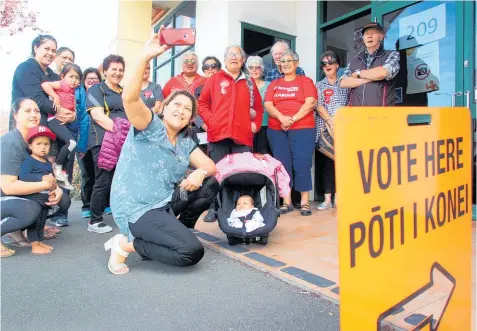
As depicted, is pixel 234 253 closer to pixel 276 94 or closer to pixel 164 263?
pixel 164 263

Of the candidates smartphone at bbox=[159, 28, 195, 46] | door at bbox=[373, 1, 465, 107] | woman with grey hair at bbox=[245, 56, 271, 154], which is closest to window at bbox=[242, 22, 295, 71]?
woman with grey hair at bbox=[245, 56, 271, 154]

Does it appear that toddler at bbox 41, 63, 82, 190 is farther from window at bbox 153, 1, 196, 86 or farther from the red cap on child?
window at bbox 153, 1, 196, 86

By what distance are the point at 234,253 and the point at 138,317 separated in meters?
1.19

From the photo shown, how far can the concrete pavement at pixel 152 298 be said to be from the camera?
1962mm

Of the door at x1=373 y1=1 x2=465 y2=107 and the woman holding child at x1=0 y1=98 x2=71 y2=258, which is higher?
the door at x1=373 y1=1 x2=465 y2=107

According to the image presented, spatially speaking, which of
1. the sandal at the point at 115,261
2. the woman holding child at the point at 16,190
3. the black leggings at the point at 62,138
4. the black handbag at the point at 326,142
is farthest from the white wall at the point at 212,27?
the sandal at the point at 115,261

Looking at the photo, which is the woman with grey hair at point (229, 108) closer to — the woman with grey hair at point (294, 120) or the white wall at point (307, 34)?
the woman with grey hair at point (294, 120)

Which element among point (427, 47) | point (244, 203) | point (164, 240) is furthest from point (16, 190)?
point (427, 47)

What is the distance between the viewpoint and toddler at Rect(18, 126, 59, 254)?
3.21m

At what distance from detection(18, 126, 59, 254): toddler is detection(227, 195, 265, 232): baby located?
1.57 metres

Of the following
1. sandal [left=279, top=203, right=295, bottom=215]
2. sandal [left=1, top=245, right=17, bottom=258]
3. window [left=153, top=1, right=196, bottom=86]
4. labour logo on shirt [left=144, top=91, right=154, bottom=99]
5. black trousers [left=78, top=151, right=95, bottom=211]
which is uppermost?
window [left=153, top=1, right=196, bottom=86]

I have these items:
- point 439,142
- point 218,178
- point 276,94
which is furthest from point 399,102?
point 439,142

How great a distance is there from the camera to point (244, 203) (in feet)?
11.4

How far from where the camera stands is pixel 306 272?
104 inches
